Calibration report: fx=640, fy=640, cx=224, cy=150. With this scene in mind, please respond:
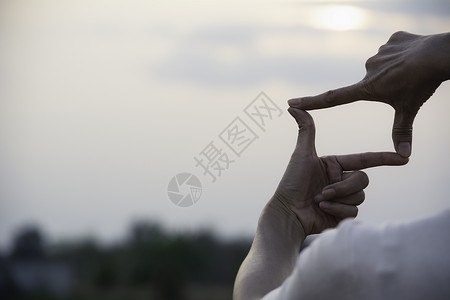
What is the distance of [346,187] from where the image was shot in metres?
1.62

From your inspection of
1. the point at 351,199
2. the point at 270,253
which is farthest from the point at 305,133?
the point at 270,253

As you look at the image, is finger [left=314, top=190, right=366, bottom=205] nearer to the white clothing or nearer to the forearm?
the forearm

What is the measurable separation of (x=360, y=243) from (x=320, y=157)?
730mm

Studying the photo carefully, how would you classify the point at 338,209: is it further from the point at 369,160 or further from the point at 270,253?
the point at 270,253

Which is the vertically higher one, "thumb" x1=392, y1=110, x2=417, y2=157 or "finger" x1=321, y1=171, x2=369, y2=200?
"thumb" x1=392, y1=110, x2=417, y2=157

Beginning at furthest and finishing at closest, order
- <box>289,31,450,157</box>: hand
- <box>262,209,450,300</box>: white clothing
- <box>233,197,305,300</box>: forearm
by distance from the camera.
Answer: <box>289,31,450,157</box>: hand
<box>233,197,305,300</box>: forearm
<box>262,209,450,300</box>: white clothing

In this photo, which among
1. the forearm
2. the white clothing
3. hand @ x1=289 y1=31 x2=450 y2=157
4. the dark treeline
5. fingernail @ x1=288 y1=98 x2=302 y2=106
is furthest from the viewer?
the dark treeline

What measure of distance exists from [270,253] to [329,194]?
30 centimetres

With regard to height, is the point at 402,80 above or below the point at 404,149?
above

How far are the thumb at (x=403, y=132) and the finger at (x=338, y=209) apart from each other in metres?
0.19

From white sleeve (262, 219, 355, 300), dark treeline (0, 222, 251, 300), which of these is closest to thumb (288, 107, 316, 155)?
white sleeve (262, 219, 355, 300)

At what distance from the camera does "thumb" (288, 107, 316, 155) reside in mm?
1631

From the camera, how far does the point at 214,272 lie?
18.1 metres

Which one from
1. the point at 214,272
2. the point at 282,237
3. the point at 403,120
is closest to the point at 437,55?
the point at 403,120
